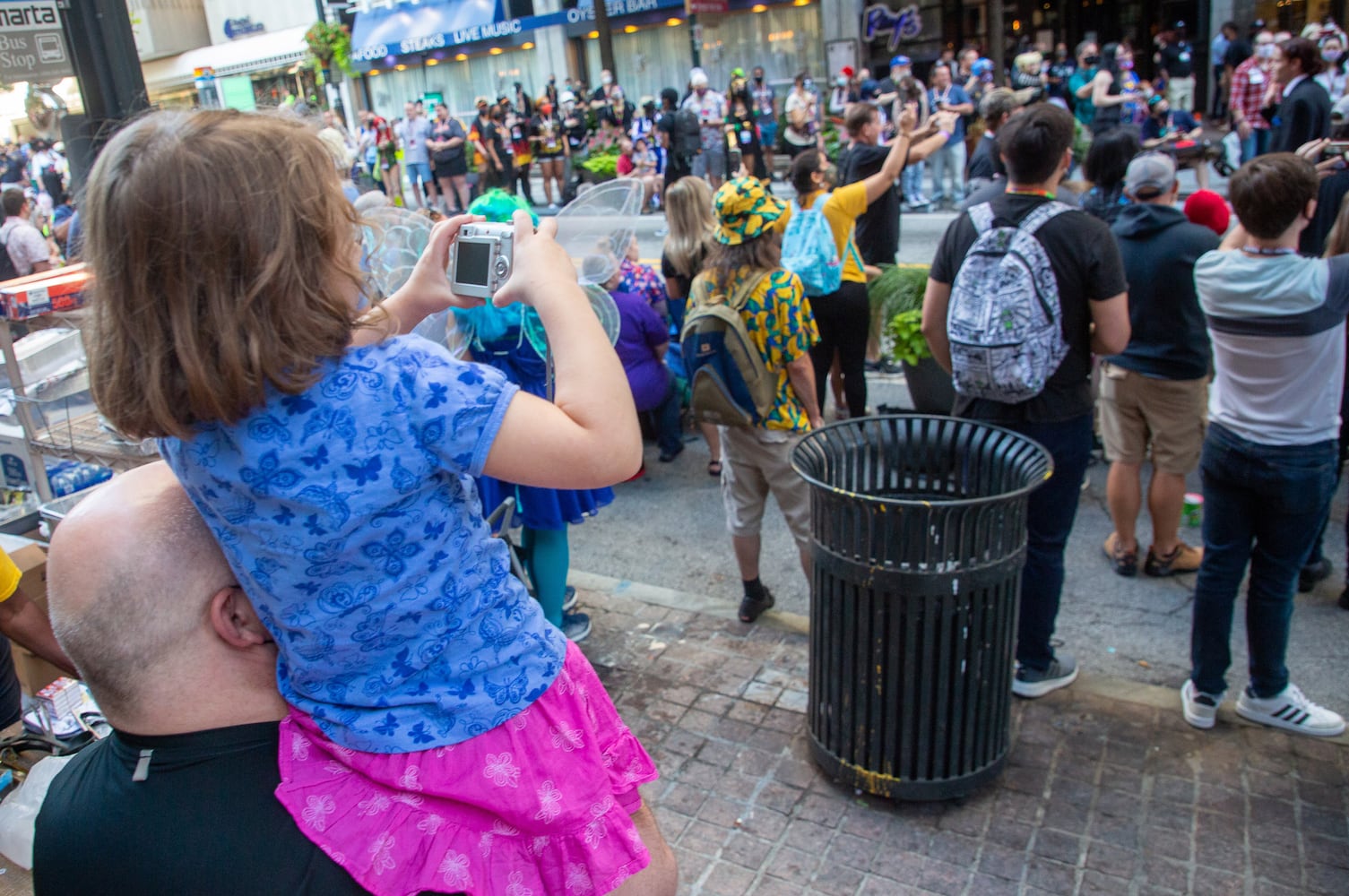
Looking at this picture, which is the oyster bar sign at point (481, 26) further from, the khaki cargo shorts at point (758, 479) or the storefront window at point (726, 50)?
the khaki cargo shorts at point (758, 479)

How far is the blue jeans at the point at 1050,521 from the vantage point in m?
3.51

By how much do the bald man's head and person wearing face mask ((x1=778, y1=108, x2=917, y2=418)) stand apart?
4.60 metres

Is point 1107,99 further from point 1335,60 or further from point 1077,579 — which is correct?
point 1077,579

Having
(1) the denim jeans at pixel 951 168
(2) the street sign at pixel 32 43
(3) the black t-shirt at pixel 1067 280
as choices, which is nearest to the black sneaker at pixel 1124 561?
(3) the black t-shirt at pixel 1067 280

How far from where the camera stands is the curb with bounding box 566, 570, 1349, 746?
3590 millimetres

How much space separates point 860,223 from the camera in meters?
6.93

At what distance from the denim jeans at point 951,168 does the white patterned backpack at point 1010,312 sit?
1153 centimetres

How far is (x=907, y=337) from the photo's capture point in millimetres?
6078

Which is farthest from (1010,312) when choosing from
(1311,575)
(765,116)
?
(765,116)

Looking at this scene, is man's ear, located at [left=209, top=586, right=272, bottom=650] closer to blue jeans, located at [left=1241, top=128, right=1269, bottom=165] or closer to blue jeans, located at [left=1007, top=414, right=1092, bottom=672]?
blue jeans, located at [left=1007, top=414, right=1092, bottom=672]

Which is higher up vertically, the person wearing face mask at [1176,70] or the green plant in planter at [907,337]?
the person wearing face mask at [1176,70]

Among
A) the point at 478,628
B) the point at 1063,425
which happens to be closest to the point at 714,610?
the point at 1063,425

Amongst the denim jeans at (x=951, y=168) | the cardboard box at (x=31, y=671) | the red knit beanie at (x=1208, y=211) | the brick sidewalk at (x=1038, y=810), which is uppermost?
the red knit beanie at (x=1208, y=211)

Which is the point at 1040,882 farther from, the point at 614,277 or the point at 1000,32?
the point at 1000,32
